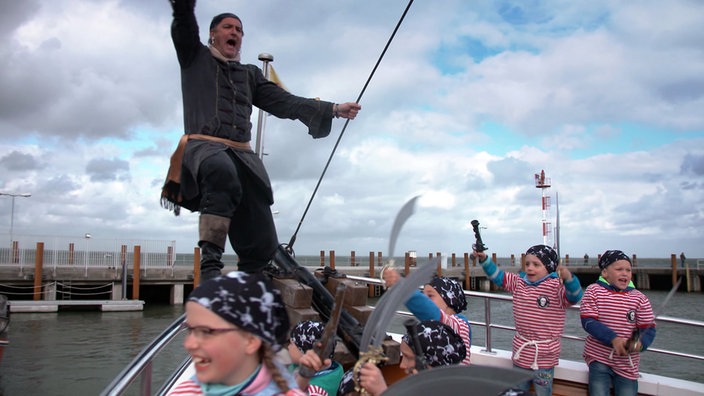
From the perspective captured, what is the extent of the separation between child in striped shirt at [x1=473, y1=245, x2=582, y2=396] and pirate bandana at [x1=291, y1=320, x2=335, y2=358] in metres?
1.58

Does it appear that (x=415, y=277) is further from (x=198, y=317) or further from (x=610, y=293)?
(x=610, y=293)

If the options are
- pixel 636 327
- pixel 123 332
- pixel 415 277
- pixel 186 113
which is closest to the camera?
pixel 415 277

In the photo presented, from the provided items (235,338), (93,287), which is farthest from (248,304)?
(93,287)

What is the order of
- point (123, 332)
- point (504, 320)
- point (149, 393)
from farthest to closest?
point (504, 320), point (123, 332), point (149, 393)

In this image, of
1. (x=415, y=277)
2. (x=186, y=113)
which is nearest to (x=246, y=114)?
(x=186, y=113)

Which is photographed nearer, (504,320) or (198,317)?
(198,317)

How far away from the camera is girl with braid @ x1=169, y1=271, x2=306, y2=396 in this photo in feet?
4.27

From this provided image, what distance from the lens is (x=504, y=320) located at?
739 inches

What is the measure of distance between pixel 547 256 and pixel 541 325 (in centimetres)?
46

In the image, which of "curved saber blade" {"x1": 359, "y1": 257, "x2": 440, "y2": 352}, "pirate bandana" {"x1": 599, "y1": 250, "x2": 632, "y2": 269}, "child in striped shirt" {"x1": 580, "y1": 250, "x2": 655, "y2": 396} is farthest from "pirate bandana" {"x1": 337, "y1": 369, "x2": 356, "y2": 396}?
"pirate bandana" {"x1": 599, "y1": 250, "x2": 632, "y2": 269}

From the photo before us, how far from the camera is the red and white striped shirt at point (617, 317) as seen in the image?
10.6ft

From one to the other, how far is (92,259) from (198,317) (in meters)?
23.9

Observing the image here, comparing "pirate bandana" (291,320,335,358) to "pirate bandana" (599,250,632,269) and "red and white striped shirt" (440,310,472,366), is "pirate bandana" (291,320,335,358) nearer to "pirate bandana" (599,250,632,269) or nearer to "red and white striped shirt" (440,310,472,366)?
"red and white striped shirt" (440,310,472,366)

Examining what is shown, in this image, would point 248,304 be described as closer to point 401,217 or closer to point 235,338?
point 235,338
